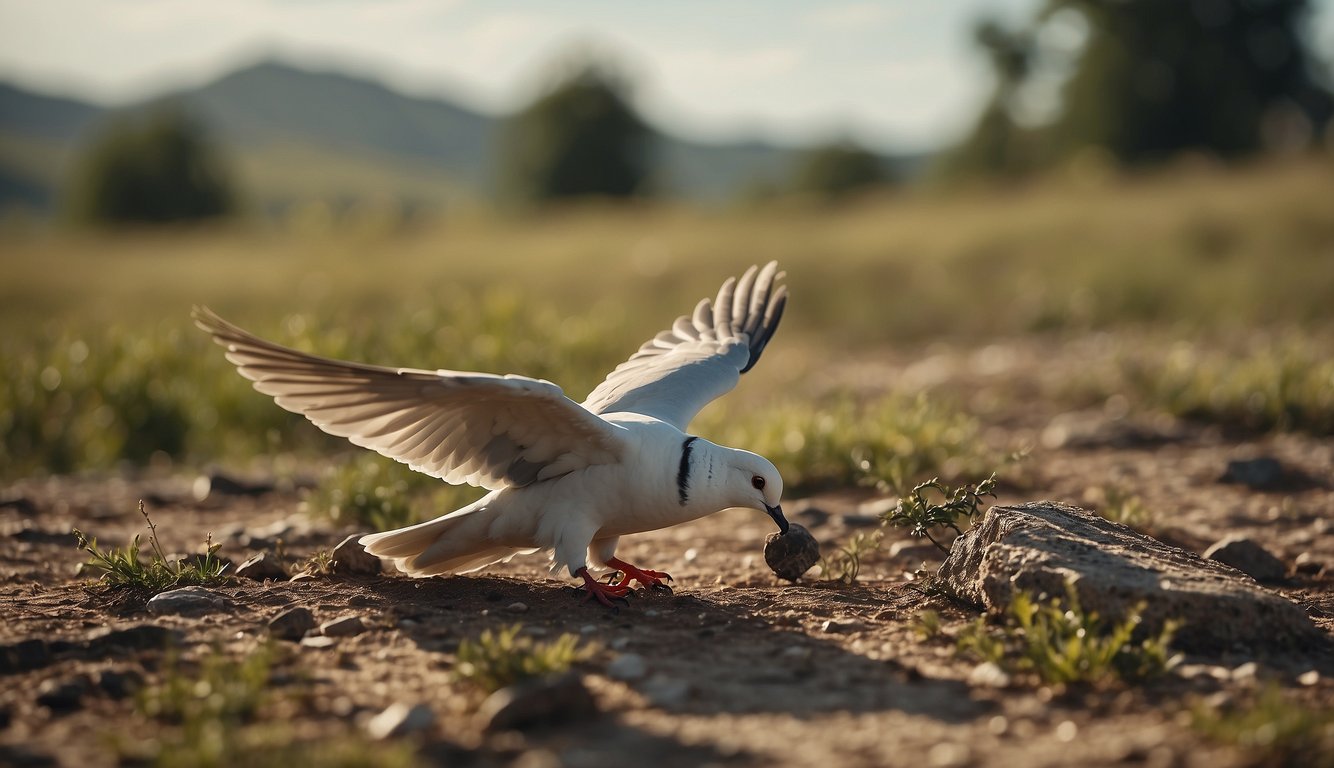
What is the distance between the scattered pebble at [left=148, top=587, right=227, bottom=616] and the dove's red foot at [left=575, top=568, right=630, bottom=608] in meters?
1.27

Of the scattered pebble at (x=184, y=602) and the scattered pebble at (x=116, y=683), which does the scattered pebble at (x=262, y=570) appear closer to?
the scattered pebble at (x=184, y=602)

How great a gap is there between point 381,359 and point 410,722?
532 centimetres

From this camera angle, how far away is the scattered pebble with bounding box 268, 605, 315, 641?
152 inches

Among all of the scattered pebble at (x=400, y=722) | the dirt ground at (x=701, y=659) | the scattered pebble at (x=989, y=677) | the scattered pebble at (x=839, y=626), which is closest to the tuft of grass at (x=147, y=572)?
the dirt ground at (x=701, y=659)

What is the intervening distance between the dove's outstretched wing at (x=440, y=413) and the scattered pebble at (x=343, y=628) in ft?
2.15

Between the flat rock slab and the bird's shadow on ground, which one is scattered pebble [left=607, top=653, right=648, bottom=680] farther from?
the flat rock slab

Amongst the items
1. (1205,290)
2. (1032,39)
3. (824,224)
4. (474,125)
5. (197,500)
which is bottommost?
(197,500)

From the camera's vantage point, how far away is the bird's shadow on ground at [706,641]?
10.7ft

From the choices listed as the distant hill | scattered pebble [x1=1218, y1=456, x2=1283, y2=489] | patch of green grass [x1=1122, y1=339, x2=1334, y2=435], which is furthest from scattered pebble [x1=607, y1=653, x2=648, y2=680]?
the distant hill

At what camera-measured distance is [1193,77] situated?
3934cm

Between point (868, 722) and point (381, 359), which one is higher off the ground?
point (381, 359)

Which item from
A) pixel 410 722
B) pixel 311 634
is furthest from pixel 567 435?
pixel 410 722

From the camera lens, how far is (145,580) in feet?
14.4

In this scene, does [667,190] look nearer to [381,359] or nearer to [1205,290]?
[1205,290]
